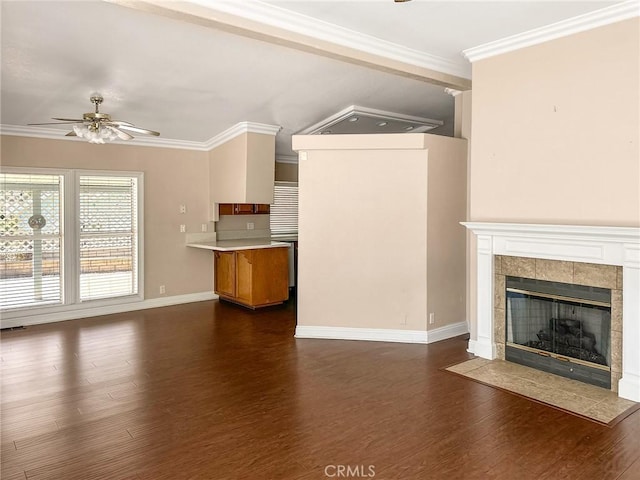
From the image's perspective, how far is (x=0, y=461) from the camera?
2738mm

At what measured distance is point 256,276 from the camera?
6.67 m

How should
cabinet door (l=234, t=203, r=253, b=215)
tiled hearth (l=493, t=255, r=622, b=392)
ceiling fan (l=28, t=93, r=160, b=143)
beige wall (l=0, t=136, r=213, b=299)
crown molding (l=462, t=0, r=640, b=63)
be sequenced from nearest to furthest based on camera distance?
crown molding (l=462, t=0, r=640, b=63), tiled hearth (l=493, t=255, r=622, b=392), ceiling fan (l=28, t=93, r=160, b=143), beige wall (l=0, t=136, r=213, b=299), cabinet door (l=234, t=203, r=253, b=215)

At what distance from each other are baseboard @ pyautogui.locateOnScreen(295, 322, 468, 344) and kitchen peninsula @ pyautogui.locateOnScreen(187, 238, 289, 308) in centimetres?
151

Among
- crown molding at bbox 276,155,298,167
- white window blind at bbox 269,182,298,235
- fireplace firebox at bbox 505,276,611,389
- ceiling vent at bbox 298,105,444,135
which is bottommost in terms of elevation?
fireplace firebox at bbox 505,276,611,389

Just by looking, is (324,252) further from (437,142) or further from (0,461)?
(0,461)

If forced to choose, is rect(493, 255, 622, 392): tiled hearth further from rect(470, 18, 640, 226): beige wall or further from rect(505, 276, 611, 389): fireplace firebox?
rect(470, 18, 640, 226): beige wall

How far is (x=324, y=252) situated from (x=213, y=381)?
1.91m

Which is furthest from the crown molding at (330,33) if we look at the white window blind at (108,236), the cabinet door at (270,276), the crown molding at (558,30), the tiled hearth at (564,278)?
the white window blind at (108,236)

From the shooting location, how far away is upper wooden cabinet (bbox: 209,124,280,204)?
6547 mm

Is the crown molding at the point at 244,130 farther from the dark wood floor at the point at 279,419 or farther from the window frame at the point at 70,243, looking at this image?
the dark wood floor at the point at 279,419

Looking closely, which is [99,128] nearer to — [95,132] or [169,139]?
[95,132]

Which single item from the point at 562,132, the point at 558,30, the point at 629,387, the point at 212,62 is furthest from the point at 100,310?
the point at 558,30

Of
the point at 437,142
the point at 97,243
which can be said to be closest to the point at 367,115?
the point at 437,142

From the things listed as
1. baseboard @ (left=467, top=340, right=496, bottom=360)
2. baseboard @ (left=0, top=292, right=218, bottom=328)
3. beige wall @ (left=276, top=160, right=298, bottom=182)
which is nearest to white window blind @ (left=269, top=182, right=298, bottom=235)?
beige wall @ (left=276, top=160, right=298, bottom=182)
